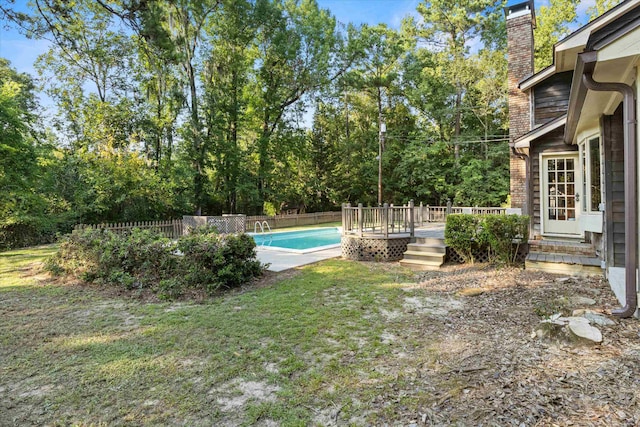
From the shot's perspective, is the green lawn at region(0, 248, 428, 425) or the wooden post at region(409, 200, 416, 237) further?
the wooden post at region(409, 200, 416, 237)

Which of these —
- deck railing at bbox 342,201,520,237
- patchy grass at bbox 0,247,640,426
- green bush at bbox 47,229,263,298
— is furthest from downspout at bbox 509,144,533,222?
green bush at bbox 47,229,263,298

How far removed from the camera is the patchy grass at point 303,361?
255 cm

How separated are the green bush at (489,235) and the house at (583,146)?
466mm

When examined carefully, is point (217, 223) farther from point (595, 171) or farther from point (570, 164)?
point (595, 171)

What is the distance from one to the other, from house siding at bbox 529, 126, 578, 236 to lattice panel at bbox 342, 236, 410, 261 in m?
3.29

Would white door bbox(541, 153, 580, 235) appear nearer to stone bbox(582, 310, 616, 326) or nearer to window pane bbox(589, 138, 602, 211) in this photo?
window pane bbox(589, 138, 602, 211)

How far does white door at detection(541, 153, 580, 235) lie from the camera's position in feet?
26.6

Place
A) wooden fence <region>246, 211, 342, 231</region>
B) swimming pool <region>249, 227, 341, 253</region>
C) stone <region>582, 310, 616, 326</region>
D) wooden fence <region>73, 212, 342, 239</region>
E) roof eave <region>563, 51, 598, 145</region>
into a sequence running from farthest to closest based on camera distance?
wooden fence <region>246, 211, 342, 231</region> < swimming pool <region>249, 227, 341, 253</region> < wooden fence <region>73, 212, 342, 239</region> < stone <region>582, 310, 616, 326</region> < roof eave <region>563, 51, 598, 145</region>

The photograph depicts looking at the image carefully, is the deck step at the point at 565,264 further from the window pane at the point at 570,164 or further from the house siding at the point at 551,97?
the house siding at the point at 551,97

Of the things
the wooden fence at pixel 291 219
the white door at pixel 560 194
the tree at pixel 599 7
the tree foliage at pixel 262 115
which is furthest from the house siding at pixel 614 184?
the tree at pixel 599 7

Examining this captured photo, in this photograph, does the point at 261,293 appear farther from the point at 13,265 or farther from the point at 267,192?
the point at 267,192

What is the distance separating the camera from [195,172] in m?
18.8

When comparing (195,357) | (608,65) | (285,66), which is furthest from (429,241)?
(285,66)

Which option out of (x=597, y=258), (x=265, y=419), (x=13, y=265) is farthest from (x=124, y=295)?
(x=597, y=258)
